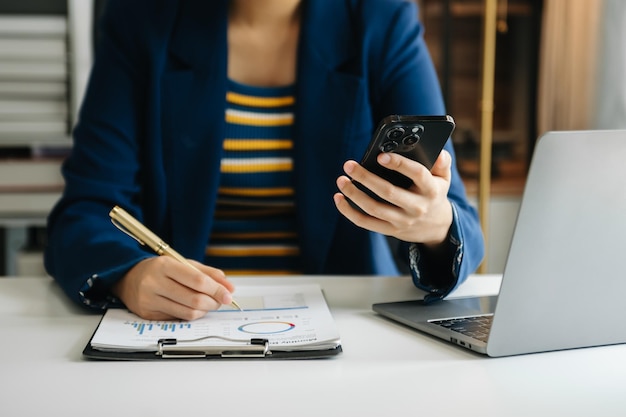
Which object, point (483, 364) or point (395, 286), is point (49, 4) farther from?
point (483, 364)

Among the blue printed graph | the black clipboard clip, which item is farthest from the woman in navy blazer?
the black clipboard clip

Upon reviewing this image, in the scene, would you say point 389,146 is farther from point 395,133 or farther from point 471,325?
point 471,325

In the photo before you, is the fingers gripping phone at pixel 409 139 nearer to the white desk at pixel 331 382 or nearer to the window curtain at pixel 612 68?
the white desk at pixel 331 382

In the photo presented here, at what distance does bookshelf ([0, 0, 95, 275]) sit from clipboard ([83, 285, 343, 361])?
4.18 ft

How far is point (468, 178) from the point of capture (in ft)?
8.89

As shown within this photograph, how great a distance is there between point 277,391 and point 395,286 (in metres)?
0.43

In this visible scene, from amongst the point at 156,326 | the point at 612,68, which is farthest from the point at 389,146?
the point at 612,68

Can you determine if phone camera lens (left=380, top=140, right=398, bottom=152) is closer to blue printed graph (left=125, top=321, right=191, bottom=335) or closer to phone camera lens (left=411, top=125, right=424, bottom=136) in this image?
phone camera lens (left=411, top=125, right=424, bottom=136)

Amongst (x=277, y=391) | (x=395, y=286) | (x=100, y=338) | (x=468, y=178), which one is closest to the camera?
(x=277, y=391)

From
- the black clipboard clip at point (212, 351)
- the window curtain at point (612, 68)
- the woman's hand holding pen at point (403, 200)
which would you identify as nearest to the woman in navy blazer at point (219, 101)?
the woman's hand holding pen at point (403, 200)

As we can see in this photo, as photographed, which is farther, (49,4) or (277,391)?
(49,4)

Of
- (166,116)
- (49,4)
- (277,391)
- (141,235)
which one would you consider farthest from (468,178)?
(277,391)

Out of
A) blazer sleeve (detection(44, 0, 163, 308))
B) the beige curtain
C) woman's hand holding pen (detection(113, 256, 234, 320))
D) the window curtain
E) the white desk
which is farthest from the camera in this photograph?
the beige curtain

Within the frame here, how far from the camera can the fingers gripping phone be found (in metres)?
0.75
